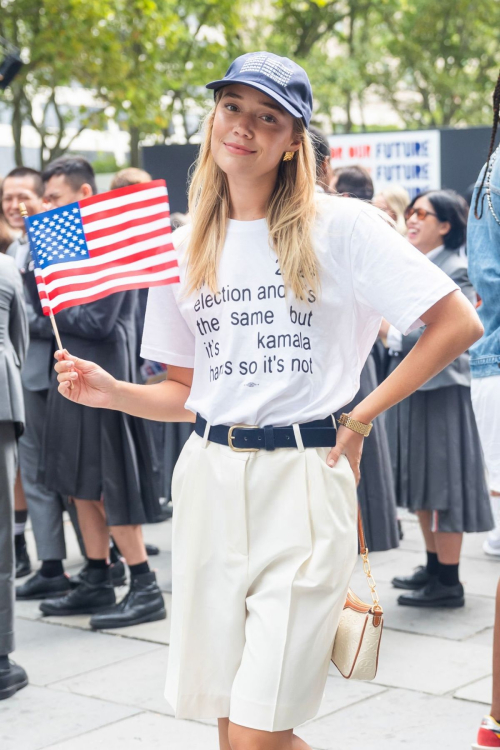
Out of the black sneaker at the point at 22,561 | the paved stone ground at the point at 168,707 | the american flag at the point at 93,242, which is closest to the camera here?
the american flag at the point at 93,242

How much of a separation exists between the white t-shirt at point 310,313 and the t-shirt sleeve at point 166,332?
0.70 feet

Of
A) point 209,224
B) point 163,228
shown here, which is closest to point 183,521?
point 209,224

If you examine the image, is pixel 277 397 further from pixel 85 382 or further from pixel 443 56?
pixel 443 56

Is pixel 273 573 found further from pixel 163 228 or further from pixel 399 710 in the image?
pixel 399 710

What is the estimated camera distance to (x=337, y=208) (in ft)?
8.46

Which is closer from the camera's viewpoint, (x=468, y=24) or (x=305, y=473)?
(x=305, y=473)

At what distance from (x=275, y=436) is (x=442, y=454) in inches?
122

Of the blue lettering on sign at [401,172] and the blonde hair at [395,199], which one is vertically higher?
the blue lettering on sign at [401,172]

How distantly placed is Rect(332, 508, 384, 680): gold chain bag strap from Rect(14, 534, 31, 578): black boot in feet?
13.3

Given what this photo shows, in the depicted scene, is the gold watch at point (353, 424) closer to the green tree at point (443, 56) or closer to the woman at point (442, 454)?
the woman at point (442, 454)

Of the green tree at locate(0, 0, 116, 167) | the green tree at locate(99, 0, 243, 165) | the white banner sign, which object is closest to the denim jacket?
the white banner sign

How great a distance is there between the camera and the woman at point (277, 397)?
8.07 ft

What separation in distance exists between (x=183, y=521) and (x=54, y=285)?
916mm

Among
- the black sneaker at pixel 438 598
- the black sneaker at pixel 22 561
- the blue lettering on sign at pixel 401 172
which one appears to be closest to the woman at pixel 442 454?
the black sneaker at pixel 438 598
